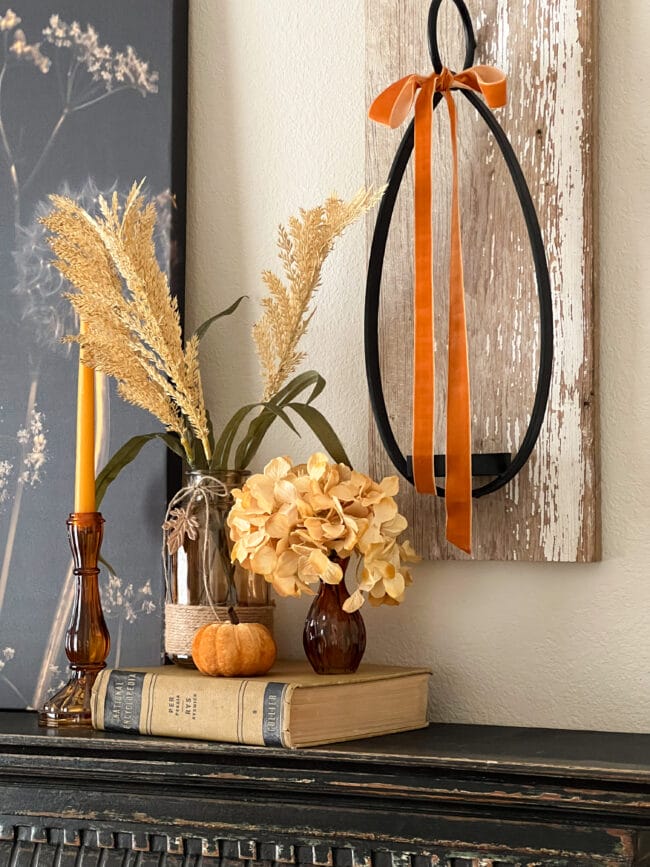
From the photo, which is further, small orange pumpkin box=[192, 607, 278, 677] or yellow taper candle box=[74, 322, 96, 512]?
yellow taper candle box=[74, 322, 96, 512]

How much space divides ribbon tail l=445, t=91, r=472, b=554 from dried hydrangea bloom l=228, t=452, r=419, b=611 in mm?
47

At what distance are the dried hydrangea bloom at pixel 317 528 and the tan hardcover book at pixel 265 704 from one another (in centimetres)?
7

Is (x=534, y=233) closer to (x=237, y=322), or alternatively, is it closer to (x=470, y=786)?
(x=237, y=322)

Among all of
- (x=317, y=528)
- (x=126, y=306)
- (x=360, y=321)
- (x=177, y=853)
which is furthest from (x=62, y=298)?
(x=177, y=853)

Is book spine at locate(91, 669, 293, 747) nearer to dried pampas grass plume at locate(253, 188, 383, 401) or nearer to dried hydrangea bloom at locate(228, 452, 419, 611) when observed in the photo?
dried hydrangea bloom at locate(228, 452, 419, 611)

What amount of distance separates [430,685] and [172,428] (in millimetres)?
320

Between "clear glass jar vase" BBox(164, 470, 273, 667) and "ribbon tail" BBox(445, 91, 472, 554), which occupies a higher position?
"ribbon tail" BBox(445, 91, 472, 554)

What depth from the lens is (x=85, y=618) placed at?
3.22 ft

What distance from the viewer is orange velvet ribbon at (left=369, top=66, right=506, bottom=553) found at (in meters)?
0.92

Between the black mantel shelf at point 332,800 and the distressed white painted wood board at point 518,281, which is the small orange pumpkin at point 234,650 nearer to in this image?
the black mantel shelf at point 332,800

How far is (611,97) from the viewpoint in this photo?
3.17 feet

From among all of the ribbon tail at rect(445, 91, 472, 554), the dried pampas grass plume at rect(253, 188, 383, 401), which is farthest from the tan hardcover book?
the dried pampas grass plume at rect(253, 188, 383, 401)

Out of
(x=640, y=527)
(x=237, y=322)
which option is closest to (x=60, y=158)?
(x=237, y=322)

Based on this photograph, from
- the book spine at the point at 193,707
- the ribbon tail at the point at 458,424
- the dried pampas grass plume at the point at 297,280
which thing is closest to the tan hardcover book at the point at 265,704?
the book spine at the point at 193,707
